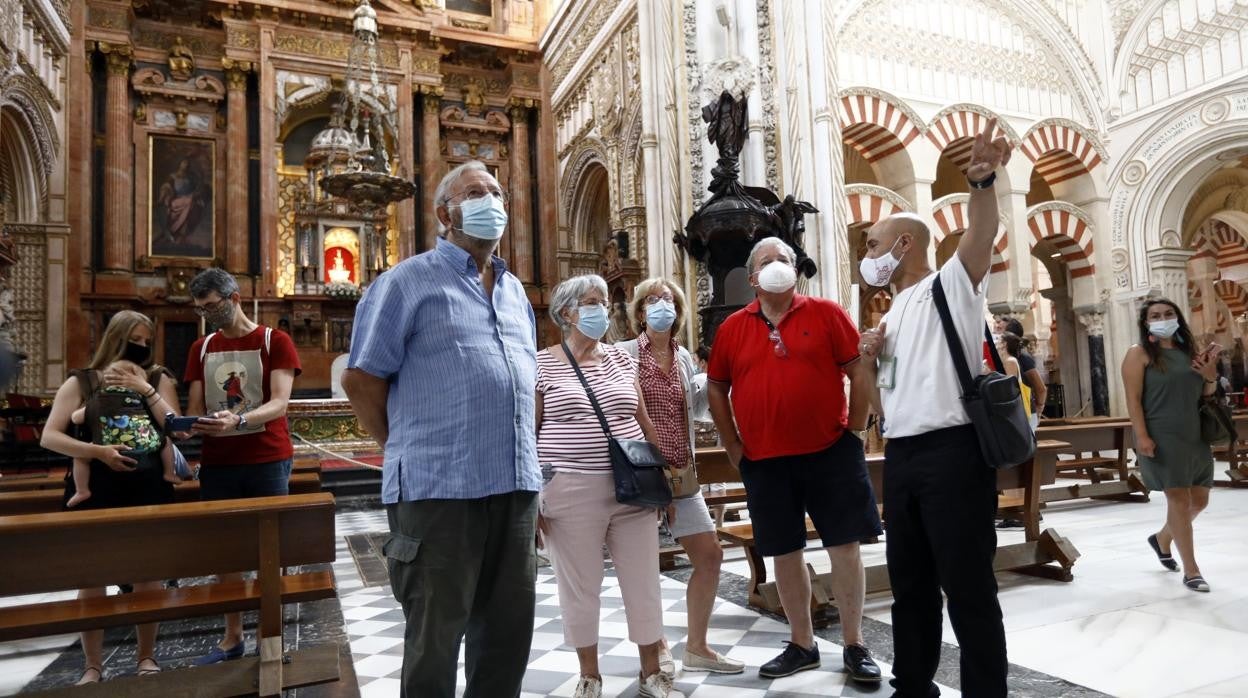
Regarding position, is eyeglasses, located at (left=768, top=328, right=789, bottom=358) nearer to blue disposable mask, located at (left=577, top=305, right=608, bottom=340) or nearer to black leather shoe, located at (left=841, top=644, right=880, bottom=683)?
blue disposable mask, located at (left=577, top=305, right=608, bottom=340)

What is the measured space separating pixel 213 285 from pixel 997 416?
271 cm

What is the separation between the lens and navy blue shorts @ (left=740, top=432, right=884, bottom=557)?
2.63 m

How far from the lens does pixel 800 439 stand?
2637mm

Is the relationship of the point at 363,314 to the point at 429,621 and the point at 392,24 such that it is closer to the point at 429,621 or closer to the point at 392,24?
the point at 429,621

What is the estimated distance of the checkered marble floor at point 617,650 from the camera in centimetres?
273

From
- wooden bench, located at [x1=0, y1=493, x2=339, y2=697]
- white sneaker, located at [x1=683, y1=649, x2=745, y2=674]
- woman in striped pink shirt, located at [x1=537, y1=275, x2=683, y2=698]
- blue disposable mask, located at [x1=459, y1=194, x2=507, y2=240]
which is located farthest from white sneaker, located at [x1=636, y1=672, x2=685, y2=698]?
blue disposable mask, located at [x1=459, y1=194, x2=507, y2=240]

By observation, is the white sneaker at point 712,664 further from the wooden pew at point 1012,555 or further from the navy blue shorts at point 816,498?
the wooden pew at point 1012,555

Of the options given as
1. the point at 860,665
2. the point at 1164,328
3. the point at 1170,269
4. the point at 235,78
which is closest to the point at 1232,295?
the point at 1170,269

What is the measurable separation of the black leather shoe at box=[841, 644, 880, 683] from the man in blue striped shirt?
1.31 metres

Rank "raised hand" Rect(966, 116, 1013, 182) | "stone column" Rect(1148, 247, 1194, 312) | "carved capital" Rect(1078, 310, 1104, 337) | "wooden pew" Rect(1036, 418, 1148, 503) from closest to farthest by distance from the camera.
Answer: "raised hand" Rect(966, 116, 1013, 182)
"wooden pew" Rect(1036, 418, 1148, 503)
"stone column" Rect(1148, 247, 1194, 312)
"carved capital" Rect(1078, 310, 1104, 337)

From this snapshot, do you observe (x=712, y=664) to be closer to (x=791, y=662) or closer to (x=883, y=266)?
(x=791, y=662)

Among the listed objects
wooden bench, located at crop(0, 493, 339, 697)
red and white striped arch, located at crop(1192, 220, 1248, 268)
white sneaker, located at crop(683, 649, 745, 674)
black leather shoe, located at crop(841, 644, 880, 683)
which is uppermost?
red and white striped arch, located at crop(1192, 220, 1248, 268)

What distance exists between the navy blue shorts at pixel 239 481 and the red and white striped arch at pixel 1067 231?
1207cm

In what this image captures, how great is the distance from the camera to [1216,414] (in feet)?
12.3
